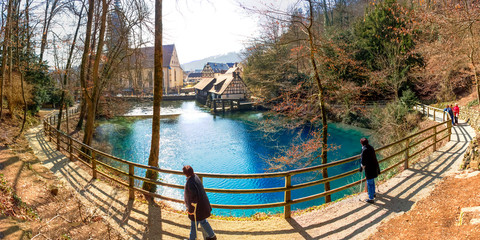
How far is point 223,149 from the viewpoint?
20094 millimetres

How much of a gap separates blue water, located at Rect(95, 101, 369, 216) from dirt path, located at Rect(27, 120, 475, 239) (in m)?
4.23

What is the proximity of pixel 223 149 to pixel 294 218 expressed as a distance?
596 inches

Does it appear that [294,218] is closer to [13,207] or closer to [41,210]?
[41,210]

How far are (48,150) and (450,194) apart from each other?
43.1ft

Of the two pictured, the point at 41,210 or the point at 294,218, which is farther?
the point at 41,210

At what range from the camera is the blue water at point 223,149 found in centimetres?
1270

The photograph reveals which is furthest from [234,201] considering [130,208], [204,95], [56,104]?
[204,95]

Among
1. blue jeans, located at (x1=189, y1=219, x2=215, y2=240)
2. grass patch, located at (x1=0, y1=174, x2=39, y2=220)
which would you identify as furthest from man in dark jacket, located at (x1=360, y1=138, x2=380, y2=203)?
grass patch, located at (x1=0, y1=174, x2=39, y2=220)

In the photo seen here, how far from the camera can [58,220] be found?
15.4 ft

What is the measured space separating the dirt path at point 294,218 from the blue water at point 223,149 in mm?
4232

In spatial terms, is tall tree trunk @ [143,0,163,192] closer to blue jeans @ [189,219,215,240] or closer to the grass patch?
the grass patch

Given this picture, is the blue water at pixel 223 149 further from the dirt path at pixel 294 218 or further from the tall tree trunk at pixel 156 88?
the dirt path at pixel 294 218

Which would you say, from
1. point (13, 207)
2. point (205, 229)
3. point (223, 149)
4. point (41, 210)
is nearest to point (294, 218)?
point (205, 229)

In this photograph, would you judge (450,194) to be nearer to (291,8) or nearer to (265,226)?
(265,226)
